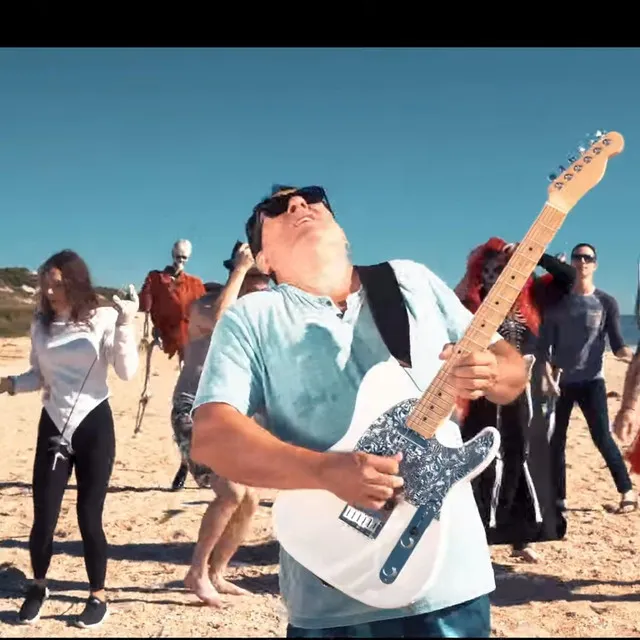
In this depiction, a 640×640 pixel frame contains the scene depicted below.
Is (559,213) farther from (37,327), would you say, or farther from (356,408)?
(37,327)

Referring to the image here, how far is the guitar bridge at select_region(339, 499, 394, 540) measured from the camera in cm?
146

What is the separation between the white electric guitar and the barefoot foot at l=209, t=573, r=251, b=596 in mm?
2361

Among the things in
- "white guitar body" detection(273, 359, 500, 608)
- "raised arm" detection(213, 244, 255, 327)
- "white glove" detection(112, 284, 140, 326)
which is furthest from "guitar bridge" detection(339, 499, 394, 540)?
"white glove" detection(112, 284, 140, 326)

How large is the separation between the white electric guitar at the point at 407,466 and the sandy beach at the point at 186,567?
1.98 metres

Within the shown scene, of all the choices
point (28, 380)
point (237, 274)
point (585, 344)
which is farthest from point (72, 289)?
point (585, 344)

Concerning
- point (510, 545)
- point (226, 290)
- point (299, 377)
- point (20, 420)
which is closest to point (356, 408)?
point (299, 377)

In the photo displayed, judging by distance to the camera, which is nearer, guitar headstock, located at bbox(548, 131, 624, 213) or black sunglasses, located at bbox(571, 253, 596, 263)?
guitar headstock, located at bbox(548, 131, 624, 213)

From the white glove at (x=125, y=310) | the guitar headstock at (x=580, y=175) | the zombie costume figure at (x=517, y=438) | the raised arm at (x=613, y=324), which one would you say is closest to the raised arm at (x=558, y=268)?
the zombie costume figure at (x=517, y=438)

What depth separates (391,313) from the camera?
1.48 meters

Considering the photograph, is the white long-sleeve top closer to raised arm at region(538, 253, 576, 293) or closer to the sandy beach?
the sandy beach

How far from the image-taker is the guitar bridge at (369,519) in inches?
57.4

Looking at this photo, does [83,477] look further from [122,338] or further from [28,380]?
[122,338]

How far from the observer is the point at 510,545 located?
439 cm

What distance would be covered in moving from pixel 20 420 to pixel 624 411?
7.34m
